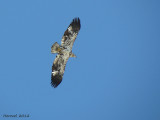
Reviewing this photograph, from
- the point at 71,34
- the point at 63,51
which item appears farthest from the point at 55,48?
the point at 71,34

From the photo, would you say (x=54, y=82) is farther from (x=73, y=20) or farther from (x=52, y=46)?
(x=73, y=20)

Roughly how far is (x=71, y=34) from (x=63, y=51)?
0.88 metres

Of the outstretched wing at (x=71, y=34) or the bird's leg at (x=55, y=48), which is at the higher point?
the outstretched wing at (x=71, y=34)

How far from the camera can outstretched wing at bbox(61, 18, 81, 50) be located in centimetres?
1870

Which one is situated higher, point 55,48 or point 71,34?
point 71,34

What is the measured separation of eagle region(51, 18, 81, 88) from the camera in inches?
737

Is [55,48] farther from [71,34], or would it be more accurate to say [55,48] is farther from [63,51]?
[71,34]

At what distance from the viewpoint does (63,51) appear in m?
19.0

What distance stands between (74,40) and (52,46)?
3.51 ft

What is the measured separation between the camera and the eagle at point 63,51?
1872 centimetres

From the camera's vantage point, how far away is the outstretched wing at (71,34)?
736 inches

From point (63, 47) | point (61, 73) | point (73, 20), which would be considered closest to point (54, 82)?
point (61, 73)

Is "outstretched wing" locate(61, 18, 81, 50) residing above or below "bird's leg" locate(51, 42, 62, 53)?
above

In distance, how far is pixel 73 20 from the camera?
18891mm
